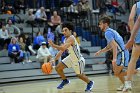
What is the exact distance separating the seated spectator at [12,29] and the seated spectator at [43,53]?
1.78 meters

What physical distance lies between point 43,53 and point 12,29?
97.9 inches

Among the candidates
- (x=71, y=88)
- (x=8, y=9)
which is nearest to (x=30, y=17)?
(x=8, y=9)

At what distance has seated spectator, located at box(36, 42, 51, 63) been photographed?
50.8 ft

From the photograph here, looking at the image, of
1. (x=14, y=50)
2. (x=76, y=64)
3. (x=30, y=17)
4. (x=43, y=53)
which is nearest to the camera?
(x=76, y=64)

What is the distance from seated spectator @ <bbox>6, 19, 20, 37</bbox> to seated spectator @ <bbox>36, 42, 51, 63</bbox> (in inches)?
70.1

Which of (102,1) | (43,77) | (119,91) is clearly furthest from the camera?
(102,1)

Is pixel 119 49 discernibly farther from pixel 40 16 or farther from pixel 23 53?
pixel 40 16

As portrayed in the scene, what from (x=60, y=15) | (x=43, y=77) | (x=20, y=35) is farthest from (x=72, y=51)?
(x=60, y=15)

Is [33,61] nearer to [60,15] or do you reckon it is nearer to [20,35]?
[20,35]

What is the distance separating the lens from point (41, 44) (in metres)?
15.9

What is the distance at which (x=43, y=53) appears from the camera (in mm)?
15469

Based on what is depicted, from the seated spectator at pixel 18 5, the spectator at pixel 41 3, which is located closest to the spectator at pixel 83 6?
the spectator at pixel 41 3

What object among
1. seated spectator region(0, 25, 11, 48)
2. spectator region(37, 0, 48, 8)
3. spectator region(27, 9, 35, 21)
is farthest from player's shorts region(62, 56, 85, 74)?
spectator region(37, 0, 48, 8)

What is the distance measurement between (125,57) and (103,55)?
33.8 feet
